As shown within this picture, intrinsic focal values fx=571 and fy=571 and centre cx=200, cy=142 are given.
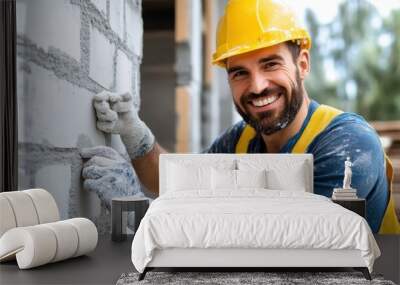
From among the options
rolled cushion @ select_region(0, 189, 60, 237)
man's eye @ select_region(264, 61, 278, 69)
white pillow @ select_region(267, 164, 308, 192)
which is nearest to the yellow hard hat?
man's eye @ select_region(264, 61, 278, 69)

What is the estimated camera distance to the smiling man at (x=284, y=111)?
3.69 metres

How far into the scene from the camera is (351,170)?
12.0 feet

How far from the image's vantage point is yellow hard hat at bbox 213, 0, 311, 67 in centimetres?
368

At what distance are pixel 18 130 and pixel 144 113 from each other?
0.91 meters

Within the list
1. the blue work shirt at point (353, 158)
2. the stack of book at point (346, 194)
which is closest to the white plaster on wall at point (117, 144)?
the blue work shirt at point (353, 158)

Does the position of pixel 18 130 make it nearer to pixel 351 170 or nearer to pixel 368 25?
pixel 351 170

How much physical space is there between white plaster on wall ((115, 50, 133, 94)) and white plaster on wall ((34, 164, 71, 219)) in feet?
2.25

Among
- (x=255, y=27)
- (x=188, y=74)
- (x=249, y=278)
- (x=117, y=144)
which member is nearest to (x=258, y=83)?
(x=255, y=27)

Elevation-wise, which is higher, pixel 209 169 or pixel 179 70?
pixel 179 70

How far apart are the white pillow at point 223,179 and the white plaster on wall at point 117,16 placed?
1.17m

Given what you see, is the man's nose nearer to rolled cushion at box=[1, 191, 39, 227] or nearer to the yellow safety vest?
the yellow safety vest

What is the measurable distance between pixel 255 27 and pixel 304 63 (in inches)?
16.3

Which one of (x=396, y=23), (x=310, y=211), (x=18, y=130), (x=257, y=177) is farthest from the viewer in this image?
(x=396, y=23)

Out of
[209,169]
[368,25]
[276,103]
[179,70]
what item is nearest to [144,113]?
[179,70]
